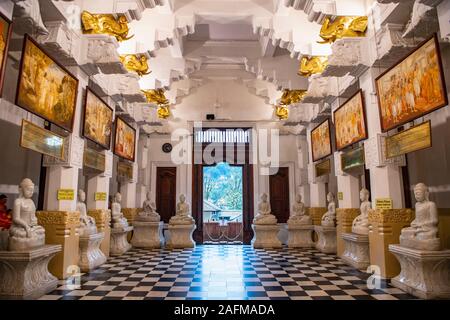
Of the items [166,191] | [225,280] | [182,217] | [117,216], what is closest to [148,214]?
[182,217]

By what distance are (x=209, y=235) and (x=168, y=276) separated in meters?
7.56

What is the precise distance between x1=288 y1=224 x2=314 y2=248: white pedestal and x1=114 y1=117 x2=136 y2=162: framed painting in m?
5.94

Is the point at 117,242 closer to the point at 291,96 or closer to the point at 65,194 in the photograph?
the point at 65,194

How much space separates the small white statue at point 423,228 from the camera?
4.88m

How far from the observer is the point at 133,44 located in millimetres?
8508

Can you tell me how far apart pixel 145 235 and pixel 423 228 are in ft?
27.8

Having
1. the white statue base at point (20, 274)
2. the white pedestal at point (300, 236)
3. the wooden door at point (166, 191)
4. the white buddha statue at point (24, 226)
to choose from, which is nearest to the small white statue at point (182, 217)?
the wooden door at point (166, 191)

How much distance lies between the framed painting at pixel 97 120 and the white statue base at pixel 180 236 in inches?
151

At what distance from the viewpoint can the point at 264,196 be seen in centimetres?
1154

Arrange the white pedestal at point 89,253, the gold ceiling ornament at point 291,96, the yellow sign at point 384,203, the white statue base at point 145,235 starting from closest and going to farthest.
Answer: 1. the yellow sign at point 384,203
2. the white pedestal at point 89,253
3. the white statue base at point 145,235
4. the gold ceiling ornament at point 291,96

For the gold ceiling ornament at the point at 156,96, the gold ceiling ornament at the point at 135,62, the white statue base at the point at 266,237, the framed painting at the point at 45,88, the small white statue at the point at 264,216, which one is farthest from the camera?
the gold ceiling ornament at the point at 156,96

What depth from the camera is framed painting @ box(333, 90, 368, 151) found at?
22.8ft

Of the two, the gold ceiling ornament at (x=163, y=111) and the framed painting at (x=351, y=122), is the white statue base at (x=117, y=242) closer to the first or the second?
the gold ceiling ornament at (x=163, y=111)

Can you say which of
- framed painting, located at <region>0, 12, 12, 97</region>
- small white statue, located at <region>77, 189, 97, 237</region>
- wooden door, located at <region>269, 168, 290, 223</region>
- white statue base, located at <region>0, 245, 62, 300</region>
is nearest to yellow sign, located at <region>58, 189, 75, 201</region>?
small white statue, located at <region>77, 189, 97, 237</region>
